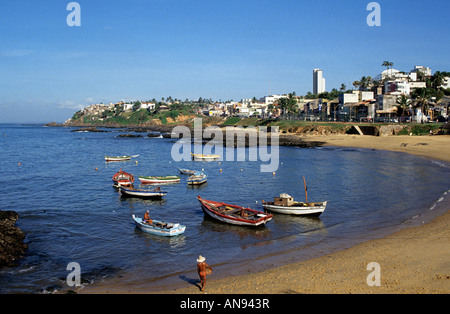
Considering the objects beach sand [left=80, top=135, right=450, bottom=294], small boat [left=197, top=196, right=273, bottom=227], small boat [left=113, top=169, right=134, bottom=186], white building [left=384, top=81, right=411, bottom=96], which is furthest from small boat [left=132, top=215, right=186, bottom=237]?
white building [left=384, top=81, right=411, bottom=96]

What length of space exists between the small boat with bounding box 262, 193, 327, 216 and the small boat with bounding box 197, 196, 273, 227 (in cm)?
323

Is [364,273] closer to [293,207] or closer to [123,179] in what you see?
[293,207]

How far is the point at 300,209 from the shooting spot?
30328 mm

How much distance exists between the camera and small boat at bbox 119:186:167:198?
3797cm

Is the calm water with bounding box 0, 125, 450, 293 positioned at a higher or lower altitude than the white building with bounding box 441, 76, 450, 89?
lower

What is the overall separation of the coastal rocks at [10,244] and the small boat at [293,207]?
1969 cm

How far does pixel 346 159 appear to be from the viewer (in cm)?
6712

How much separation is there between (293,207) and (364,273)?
500 inches

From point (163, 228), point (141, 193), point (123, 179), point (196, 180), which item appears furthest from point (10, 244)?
point (196, 180)

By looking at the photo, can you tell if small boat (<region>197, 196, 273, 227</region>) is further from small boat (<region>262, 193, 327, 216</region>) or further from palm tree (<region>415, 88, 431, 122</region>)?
palm tree (<region>415, 88, 431, 122</region>)
